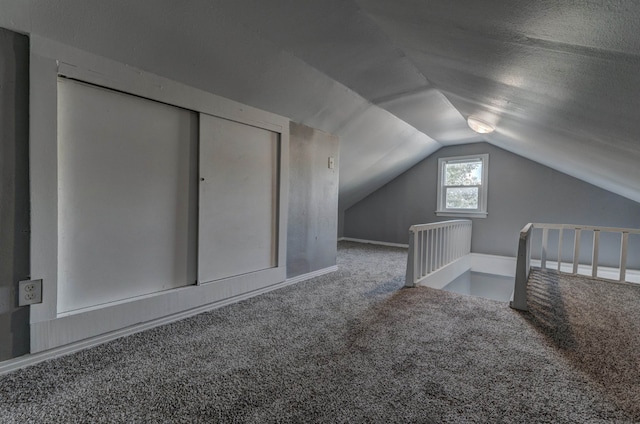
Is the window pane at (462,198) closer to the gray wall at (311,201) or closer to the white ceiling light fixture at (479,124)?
the white ceiling light fixture at (479,124)

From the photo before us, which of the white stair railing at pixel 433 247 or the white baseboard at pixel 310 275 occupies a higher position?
the white stair railing at pixel 433 247

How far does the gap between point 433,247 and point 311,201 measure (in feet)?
4.87

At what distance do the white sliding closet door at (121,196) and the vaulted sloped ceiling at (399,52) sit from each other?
31 centimetres

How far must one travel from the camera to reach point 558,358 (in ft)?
5.25

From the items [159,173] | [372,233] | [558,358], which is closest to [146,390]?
[159,173]

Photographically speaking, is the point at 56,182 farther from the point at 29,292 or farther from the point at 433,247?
the point at 433,247

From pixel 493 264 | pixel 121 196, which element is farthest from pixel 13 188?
pixel 493 264

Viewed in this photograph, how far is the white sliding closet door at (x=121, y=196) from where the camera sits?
1.64 metres

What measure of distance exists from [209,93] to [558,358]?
2772mm

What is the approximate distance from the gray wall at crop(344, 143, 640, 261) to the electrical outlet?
5.10 meters

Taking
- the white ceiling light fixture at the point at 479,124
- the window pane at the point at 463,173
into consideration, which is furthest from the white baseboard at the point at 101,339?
the window pane at the point at 463,173

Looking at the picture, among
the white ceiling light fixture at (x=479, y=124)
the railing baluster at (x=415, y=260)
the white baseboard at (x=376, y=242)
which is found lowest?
the white baseboard at (x=376, y=242)

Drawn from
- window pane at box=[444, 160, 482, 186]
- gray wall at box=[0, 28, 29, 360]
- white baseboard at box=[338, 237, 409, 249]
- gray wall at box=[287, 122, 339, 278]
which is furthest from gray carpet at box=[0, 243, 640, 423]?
white baseboard at box=[338, 237, 409, 249]

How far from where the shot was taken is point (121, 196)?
182 centimetres
